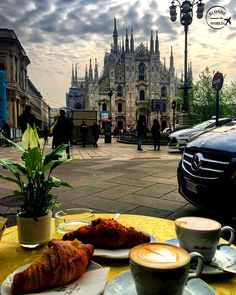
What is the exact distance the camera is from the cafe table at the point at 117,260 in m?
1.04

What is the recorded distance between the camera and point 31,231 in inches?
51.7

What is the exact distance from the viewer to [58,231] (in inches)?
57.4

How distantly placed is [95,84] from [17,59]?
29389 millimetres

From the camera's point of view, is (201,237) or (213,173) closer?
(201,237)

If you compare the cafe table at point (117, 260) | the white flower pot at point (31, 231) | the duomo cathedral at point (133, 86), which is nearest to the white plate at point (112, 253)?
the cafe table at point (117, 260)

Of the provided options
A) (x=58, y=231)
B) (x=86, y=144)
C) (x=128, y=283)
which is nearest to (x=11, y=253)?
(x=58, y=231)

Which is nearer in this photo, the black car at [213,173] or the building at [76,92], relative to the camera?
the black car at [213,173]

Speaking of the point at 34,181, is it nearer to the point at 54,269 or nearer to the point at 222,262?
the point at 54,269

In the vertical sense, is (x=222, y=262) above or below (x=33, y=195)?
below

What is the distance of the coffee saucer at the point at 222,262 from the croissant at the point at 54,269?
0.42m

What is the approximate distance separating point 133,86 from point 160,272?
77370 mm

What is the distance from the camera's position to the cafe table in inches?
40.8

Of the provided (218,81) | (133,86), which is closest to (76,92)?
(133,86)

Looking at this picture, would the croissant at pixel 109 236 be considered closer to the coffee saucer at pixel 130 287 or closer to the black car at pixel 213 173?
the coffee saucer at pixel 130 287
